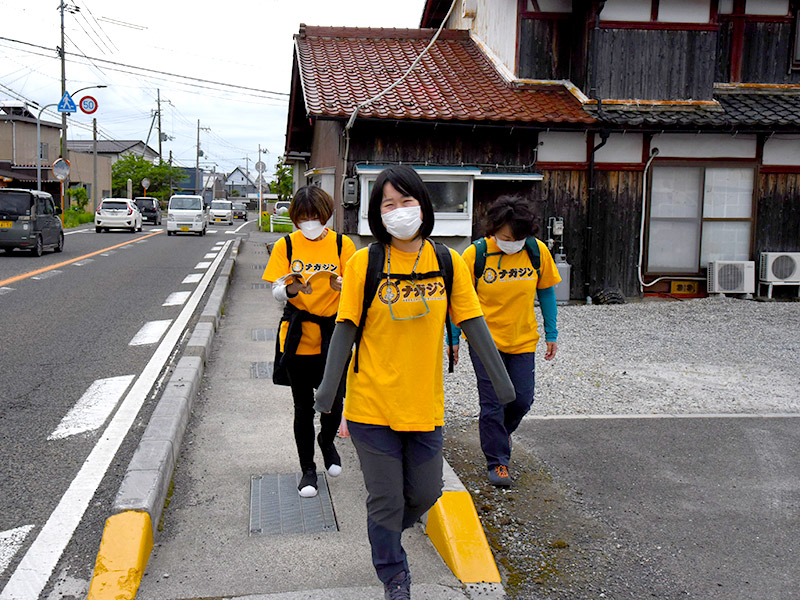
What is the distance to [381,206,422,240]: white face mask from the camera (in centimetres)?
298

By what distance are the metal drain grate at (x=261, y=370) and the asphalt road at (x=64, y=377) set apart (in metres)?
0.89

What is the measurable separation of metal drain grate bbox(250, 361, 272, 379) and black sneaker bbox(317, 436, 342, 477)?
8.69 feet

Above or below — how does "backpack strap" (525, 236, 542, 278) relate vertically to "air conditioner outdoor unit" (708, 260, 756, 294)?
above

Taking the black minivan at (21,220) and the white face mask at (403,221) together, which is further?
the black minivan at (21,220)

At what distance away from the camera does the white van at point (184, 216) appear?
106ft

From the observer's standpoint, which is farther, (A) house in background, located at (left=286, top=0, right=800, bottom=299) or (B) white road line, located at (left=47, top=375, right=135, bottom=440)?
(A) house in background, located at (left=286, top=0, right=800, bottom=299)

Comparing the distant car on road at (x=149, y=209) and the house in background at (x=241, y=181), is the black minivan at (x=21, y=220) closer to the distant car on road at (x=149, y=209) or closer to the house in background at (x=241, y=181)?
the distant car on road at (x=149, y=209)

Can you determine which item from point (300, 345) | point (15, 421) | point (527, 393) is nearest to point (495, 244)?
point (527, 393)

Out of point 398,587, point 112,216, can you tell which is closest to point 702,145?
point 398,587

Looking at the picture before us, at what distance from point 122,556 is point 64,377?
4219mm

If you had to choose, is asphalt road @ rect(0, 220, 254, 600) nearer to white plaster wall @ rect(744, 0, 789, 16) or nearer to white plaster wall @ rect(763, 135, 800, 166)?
white plaster wall @ rect(763, 135, 800, 166)

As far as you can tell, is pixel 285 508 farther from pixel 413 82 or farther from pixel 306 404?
pixel 413 82

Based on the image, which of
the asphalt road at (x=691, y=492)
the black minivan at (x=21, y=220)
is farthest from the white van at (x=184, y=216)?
the asphalt road at (x=691, y=492)

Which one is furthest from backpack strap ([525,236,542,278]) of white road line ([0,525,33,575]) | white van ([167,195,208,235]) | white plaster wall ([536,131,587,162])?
white van ([167,195,208,235])
